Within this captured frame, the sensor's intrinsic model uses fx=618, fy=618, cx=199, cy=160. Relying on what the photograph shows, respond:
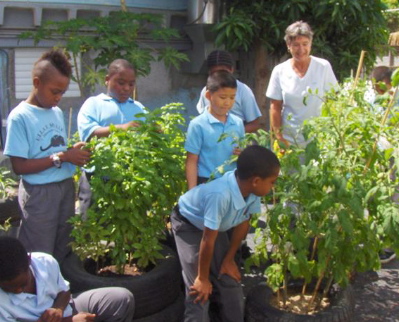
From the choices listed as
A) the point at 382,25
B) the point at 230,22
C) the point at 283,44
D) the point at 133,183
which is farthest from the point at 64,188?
the point at 382,25

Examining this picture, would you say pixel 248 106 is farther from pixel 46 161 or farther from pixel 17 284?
pixel 17 284

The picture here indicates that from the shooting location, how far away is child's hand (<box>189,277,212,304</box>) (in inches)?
140

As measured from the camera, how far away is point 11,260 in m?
2.97

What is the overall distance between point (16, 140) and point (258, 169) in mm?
1539

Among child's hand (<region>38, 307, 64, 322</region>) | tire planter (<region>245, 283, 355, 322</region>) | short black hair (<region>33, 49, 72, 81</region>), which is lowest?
tire planter (<region>245, 283, 355, 322</region>)

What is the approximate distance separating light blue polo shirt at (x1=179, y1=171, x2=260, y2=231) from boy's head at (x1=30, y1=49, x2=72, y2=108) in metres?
1.07

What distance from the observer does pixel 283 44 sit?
8367mm

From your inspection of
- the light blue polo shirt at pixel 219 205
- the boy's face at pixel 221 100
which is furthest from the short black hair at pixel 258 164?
the boy's face at pixel 221 100

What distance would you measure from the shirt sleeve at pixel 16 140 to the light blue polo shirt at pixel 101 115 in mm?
553

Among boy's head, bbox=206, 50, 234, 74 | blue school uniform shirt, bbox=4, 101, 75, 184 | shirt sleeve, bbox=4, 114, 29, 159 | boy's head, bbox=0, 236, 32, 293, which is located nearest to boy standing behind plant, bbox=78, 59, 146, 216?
blue school uniform shirt, bbox=4, 101, 75, 184

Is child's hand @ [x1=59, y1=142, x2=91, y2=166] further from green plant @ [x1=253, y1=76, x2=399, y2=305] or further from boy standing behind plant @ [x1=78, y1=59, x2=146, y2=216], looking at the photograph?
green plant @ [x1=253, y1=76, x2=399, y2=305]

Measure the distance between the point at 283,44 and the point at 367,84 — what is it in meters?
4.31

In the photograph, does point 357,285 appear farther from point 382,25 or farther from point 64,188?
point 382,25

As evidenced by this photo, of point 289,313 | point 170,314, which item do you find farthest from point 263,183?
point 170,314
